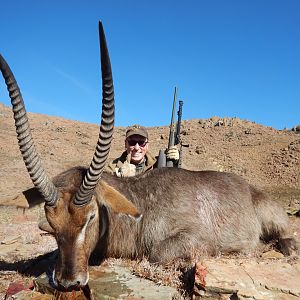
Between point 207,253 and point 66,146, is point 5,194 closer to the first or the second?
point 207,253

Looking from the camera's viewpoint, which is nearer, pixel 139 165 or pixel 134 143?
pixel 134 143

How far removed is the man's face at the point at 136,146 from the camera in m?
8.86

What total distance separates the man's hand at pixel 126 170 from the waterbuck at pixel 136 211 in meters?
2.15

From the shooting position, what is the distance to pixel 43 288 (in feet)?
15.6

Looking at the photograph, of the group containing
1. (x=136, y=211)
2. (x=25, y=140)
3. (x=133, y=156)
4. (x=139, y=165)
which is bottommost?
(x=136, y=211)

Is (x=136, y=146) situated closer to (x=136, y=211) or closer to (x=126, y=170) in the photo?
(x=126, y=170)

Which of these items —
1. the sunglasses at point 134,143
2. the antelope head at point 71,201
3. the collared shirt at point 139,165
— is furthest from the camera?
the collared shirt at point 139,165

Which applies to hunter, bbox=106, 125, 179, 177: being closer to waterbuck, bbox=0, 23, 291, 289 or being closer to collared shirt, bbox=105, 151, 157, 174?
collared shirt, bbox=105, 151, 157, 174

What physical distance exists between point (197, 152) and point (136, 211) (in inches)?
920

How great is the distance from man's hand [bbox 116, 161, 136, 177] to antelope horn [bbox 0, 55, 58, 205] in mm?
4071

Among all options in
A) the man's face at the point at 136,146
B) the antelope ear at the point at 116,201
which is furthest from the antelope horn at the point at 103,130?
the man's face at the point at 136,146

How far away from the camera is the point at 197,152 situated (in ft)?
92.1

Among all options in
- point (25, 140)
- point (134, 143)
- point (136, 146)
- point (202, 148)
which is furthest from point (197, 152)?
point (25, 140)

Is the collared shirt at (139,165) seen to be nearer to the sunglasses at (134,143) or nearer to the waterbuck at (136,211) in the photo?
the sunglasses at (134,143)
